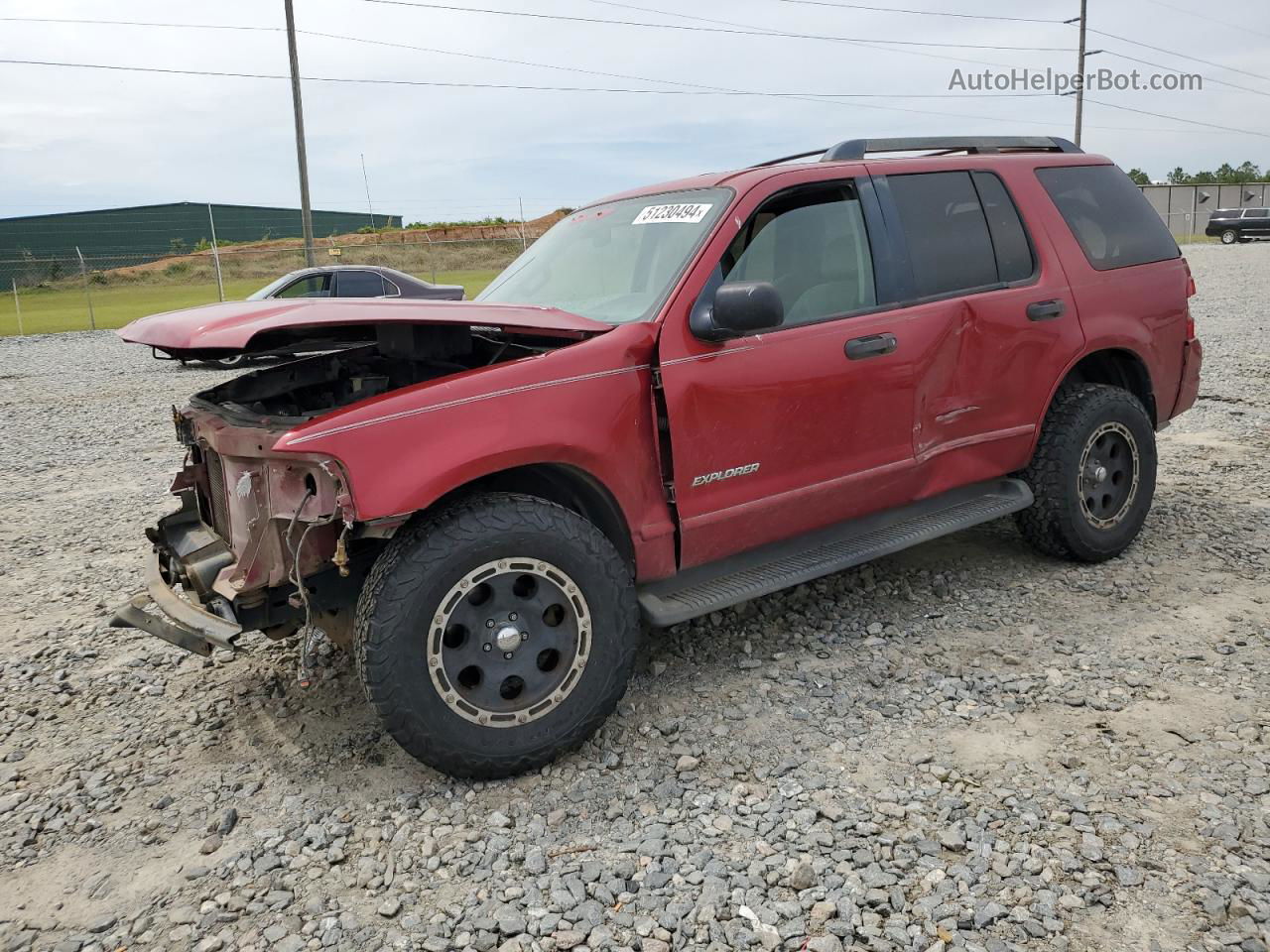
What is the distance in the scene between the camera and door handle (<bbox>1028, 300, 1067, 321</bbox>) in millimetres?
4449

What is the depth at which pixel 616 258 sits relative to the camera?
409cm

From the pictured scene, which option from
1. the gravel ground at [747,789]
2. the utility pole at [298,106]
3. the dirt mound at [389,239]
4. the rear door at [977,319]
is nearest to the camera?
the gravel ground at [747,789]

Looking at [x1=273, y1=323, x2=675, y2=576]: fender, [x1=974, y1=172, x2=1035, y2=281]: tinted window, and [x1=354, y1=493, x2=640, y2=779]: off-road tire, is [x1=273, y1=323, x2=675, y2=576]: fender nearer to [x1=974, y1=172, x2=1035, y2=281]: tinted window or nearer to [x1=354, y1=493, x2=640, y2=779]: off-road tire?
[x1=354, y1=493, x2=640, y2=779]: off-road tire

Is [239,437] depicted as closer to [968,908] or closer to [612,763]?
[612,763]

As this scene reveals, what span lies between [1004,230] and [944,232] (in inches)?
16.6

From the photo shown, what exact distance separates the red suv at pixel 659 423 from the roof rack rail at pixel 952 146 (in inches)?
0.8

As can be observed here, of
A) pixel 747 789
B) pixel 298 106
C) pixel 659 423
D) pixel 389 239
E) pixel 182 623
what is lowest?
pixel 747 789

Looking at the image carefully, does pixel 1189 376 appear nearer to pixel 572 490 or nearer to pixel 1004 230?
pixel 1004 230

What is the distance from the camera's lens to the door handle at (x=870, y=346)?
3.85 meters

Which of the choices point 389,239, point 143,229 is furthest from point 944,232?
point 143,229

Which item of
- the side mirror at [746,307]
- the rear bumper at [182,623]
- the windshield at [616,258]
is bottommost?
the rear bumper at [182,623]

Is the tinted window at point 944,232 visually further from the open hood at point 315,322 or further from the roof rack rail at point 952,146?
the open hood at point 315,322

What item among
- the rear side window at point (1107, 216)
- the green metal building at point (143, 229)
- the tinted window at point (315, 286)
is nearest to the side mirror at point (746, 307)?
the rear side window at point (1107, 216)

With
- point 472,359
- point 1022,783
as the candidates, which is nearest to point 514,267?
point 472,359
